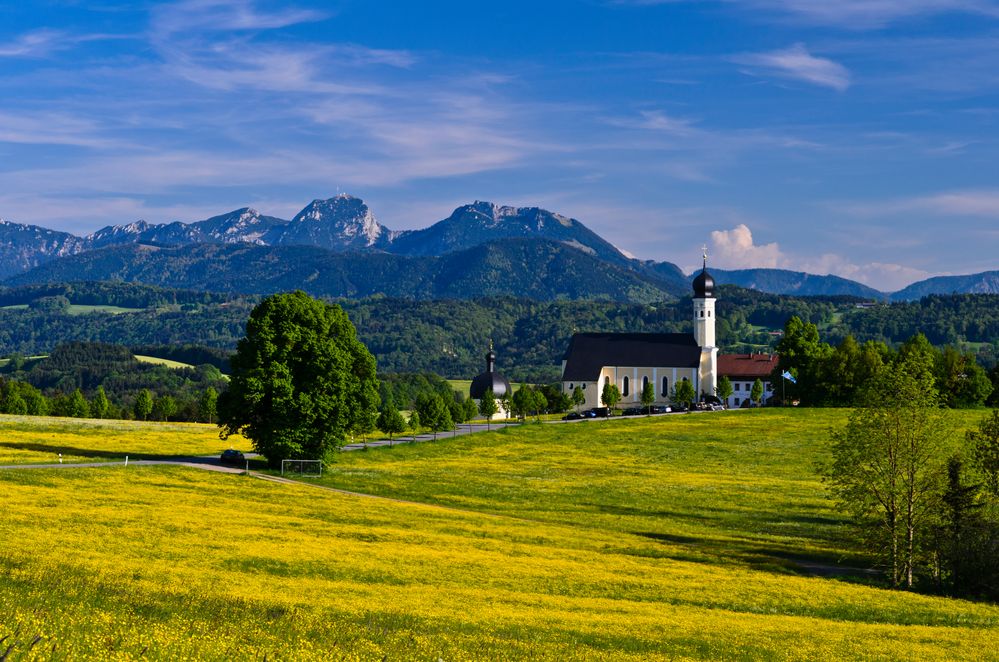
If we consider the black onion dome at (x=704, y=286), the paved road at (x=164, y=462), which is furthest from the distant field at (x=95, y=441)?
the black onion dome at (x=704, y=286)

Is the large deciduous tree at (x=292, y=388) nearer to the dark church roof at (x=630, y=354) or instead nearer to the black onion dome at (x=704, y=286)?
the dark church roof at (x=630, y=354)

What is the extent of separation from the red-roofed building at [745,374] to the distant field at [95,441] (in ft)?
332

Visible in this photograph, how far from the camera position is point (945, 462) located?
5450cm

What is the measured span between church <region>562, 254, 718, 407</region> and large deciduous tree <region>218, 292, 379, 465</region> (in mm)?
95043

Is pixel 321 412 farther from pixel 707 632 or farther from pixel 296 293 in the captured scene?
pixel 707 632

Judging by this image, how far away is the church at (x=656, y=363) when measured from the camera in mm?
173625

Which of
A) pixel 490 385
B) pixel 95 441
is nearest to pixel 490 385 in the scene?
pixel 490 385

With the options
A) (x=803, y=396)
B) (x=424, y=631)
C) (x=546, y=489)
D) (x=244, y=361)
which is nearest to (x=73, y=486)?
(x=244, y=361)

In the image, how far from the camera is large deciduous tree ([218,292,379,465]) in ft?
258

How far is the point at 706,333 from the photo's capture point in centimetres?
17462

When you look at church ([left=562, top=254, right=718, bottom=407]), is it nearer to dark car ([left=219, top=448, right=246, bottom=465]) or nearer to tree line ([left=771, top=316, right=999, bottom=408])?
tree line ([left=771, top=316, right=999, bottom=408])

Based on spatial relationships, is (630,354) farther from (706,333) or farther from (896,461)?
(896,461)

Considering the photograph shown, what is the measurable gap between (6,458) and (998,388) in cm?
12229

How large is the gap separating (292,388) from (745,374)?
125 metres
